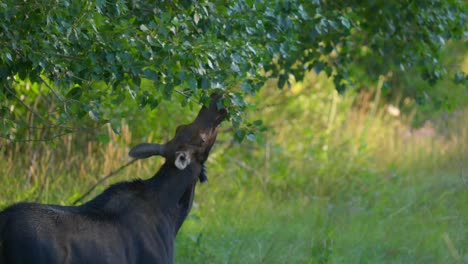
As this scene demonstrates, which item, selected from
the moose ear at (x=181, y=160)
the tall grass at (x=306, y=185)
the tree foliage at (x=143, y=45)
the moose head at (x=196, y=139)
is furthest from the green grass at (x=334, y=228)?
the tree foliage at (x=143, y=45)

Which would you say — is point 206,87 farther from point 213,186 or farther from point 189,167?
point 213,186

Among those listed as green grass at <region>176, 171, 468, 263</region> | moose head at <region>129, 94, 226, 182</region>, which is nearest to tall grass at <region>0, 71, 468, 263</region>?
green grass at <region>176, 171, 468, 263</region>

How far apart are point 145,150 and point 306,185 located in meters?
5.28

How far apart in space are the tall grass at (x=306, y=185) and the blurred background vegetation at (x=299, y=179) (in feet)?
0.06

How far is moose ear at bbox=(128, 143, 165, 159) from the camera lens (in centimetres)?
569

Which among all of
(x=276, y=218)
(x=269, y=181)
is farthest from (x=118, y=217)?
(x=269, y=181)

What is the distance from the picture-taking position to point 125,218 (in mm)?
5430

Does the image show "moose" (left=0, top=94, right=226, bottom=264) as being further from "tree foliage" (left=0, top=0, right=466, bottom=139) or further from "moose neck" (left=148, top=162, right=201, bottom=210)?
"tree foliage" (left=0, top=0, right=466, bottom=139)

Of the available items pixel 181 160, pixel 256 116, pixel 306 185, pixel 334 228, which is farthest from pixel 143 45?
pixel 256 116

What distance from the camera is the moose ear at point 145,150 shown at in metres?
5.69

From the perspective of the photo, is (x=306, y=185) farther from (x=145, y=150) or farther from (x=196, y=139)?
(x=145, y=150)

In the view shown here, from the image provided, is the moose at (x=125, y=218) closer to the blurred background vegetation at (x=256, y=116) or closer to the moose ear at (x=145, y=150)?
the moose ear at (x=145, y=150)

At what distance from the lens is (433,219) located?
876 centimetres

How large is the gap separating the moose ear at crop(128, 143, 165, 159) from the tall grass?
71 cm
